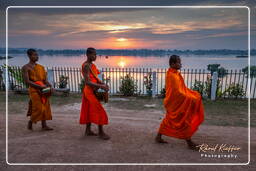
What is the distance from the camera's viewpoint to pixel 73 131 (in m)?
5.32

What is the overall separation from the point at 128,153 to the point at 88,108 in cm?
134

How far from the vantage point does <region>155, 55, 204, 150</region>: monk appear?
13.3ft

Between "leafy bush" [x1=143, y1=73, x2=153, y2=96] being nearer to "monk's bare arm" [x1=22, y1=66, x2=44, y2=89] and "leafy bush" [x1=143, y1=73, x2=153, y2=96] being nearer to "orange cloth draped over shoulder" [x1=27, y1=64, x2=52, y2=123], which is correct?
"orange cloth draped over shoulder" [x1=27, y1=64, x2=52, y2=123]

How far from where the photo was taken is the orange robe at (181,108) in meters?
4.04

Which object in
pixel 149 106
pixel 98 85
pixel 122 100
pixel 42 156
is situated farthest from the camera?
pixel 122 100

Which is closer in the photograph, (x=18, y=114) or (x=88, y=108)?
(x=88, y=108)

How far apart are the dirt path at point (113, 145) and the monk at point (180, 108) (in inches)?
14.4

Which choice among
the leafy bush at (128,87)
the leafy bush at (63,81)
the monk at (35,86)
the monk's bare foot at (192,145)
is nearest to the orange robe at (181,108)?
the monk's bare foot at (192,145)

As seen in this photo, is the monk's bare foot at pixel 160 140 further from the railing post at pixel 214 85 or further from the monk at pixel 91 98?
the railing post at pixel 214 85

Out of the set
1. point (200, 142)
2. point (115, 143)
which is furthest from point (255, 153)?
point (115, 143)

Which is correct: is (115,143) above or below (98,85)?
below

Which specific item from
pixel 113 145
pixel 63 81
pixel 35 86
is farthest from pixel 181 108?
pixel 63 81

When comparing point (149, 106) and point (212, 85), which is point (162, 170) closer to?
point (149, 106)

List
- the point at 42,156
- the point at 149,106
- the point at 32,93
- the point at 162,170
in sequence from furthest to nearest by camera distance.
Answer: the point at 149,106 < the point at 32,93 < the point at 42,156 < the point at 162,170
